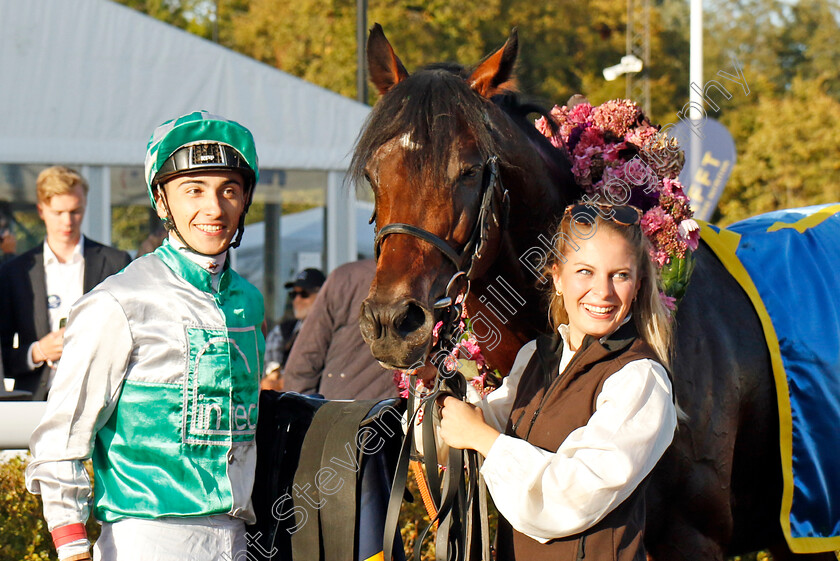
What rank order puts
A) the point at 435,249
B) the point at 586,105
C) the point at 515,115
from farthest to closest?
the point at 586,105, the point at 515,115, the point at 435,249

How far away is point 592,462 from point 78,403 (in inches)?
45.3

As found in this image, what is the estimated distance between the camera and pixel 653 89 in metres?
26.2

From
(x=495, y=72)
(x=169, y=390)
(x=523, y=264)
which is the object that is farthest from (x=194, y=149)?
(x=523, y=264)

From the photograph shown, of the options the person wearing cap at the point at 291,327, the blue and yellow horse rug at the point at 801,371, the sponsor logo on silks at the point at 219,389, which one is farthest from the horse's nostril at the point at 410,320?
the person wearing cap at the point at 291,327

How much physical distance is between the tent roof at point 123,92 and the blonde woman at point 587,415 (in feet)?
16.7

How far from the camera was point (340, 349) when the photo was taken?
191 inches

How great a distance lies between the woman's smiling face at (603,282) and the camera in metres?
2.12

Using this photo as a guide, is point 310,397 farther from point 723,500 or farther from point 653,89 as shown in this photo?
point 653,89

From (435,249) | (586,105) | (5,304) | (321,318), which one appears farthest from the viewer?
(321,318)

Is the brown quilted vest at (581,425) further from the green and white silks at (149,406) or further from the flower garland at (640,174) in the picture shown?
the green and white silks at (149,406)

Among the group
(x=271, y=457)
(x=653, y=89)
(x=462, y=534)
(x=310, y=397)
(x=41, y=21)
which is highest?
(x=653, y=89)

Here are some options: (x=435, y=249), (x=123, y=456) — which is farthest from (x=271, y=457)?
(x=435, y=249)

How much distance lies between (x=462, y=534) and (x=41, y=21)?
22.3ft

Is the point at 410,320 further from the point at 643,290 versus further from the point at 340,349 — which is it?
the point at 340,349
